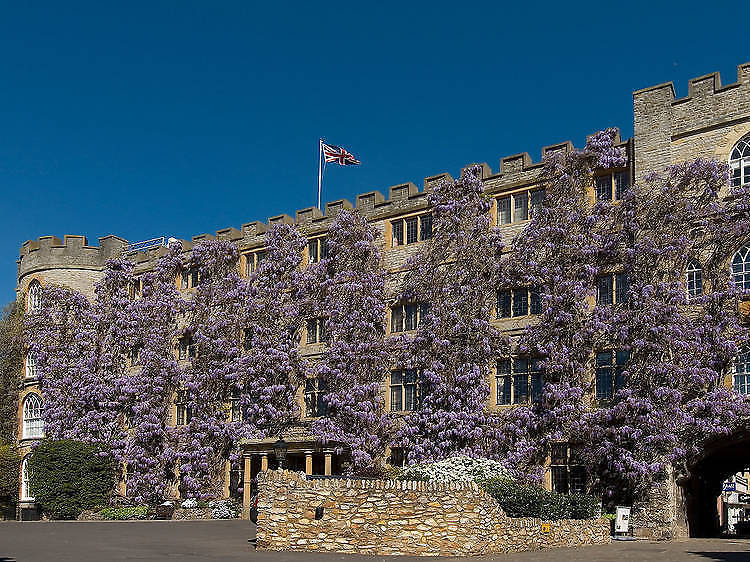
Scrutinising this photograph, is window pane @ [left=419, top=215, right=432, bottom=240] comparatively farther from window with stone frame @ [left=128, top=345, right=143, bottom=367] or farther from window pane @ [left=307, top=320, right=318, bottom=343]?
window with stone frame @ [left=128, top=345, right=143, bottom=367]

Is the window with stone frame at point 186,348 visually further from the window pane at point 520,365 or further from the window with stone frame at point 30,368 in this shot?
the window pane at point 520,365

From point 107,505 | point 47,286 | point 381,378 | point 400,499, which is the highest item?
point 47,286

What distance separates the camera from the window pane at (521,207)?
118ft

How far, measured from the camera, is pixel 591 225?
3319 cm

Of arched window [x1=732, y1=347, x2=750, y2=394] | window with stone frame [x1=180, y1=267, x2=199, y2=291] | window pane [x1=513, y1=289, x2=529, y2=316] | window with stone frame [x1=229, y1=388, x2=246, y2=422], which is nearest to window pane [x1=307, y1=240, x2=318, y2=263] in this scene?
window with stone frame [x1=229, y1=388, x2=246, y2=422]

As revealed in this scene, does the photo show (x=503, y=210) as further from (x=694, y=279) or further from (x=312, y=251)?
(x=312, y=251)

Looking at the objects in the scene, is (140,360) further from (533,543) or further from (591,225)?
(533,543)

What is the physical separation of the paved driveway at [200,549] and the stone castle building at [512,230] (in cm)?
684

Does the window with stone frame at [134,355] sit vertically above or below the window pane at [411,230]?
below

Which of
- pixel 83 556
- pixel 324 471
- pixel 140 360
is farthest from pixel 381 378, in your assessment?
pixel 83 556

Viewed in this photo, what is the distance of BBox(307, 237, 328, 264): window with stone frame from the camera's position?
41.5 m

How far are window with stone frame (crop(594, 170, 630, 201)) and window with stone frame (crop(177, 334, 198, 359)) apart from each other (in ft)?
68.2

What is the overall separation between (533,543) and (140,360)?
27.7 m

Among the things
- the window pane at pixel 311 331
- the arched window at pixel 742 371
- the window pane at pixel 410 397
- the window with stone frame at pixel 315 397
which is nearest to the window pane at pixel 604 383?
the arched window at pixel 742 371
